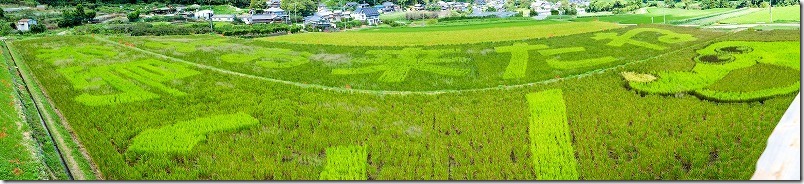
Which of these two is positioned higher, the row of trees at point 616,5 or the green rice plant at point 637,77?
the row of trees at point 616,5

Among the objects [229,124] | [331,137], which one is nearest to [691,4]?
[331,137]

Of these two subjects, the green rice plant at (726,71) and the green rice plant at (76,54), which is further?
the green rice plant at (76,54)

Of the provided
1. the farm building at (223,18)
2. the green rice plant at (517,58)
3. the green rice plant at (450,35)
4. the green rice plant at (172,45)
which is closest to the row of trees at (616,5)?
the green rice plant at (450,35)

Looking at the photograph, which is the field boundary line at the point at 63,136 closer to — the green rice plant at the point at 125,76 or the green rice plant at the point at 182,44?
the green rice plant at the point at 125,76

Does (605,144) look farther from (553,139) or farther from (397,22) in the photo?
(397,22)

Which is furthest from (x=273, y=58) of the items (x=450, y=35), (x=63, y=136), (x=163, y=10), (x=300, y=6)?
(x=450, y=35)

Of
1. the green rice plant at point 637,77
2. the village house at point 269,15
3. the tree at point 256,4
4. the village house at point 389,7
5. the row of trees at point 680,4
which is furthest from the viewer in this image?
the village house at point 389,7

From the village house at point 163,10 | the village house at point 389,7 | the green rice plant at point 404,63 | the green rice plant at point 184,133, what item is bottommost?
the green rice plant at point 184,133
